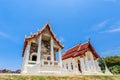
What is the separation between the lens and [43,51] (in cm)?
1914

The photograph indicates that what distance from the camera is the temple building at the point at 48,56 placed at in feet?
53.1

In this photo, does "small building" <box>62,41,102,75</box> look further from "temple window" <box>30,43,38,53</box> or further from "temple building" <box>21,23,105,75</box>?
"temple window" <box>30,43,38,53</box>

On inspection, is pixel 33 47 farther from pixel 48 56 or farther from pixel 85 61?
pixel 85 61

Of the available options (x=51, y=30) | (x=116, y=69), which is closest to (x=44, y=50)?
(x=51, y=30)

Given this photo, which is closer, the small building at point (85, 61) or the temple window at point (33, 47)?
the temple window at point (33, 47)

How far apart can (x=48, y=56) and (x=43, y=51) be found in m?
1.09

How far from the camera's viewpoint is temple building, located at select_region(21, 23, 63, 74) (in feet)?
53.7

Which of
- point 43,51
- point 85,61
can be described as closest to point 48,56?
point 43,51

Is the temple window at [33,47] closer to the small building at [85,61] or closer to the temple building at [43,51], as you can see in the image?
the temple building at [43,51]

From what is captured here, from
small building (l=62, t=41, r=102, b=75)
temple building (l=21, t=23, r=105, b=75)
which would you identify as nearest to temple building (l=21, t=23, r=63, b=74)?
temple building (l=21, t=23, r=105, b=75)

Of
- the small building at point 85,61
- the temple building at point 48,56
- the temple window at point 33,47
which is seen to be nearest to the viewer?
the temple building at point 48,56

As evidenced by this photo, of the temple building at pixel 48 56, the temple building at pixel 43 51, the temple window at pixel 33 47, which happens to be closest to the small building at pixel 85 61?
the temple building at pixel 48 56

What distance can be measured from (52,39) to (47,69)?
531 cm

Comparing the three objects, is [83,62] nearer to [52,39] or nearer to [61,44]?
[61,44]
